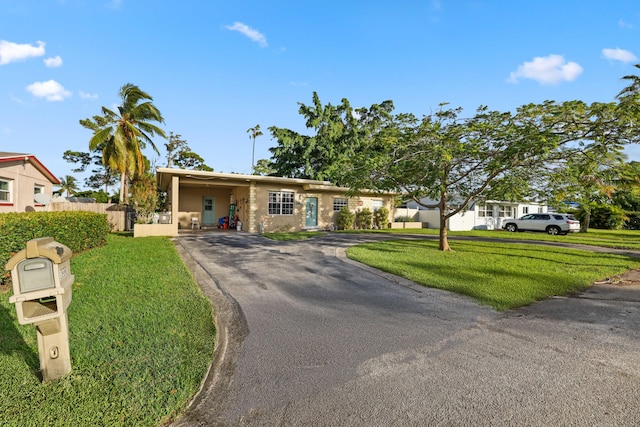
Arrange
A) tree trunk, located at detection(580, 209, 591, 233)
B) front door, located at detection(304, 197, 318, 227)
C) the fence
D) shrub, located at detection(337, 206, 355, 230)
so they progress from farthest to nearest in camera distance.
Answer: tree trunk, located at detection(580, 209, 591, 233) → shrub, located at detection(337, 206, 355, 230) → front door, located at detection(304, 197, 318, 227) → the fence

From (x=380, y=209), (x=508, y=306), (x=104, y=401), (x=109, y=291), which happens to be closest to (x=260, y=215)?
(x=380, y=209)

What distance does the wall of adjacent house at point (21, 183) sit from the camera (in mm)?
13320

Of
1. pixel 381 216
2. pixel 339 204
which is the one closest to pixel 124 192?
pixel 339 204

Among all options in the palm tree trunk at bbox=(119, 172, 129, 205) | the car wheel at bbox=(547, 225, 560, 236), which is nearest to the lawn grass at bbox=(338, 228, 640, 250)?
the car wheel at bbox=(547, 225, 560, 236)

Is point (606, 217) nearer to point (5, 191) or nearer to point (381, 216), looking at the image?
point (381, 216)

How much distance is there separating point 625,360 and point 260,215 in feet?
49.0

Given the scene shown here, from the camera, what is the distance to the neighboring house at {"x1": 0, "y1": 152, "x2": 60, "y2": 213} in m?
13.2

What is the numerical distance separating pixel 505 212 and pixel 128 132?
31.3 m

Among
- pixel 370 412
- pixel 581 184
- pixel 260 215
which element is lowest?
pixel 370 412

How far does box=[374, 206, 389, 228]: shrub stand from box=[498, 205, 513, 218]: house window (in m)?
13.3

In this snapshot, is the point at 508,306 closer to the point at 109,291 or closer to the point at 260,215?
the point at 109,291

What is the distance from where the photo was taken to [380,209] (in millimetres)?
21234

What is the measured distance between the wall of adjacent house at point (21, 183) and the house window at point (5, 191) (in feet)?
0.31

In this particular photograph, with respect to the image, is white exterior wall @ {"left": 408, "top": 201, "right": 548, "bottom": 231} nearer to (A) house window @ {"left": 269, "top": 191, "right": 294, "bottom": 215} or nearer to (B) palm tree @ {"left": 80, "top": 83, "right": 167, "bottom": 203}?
(A) house window @ {"left": 269, "top": 191, "right": 294, "bottom": 215}
